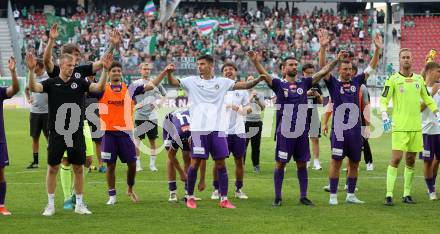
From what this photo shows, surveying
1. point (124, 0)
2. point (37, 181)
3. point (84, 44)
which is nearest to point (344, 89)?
point (37, 181)

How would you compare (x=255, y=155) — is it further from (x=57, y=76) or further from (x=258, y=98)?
(x=57, y=76)

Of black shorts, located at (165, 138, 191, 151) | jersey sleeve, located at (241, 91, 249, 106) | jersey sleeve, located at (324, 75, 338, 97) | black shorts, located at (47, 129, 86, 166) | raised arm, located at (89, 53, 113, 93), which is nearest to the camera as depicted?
raised arm, located at (89, 53, 113, 93)

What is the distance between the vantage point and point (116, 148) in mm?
12867

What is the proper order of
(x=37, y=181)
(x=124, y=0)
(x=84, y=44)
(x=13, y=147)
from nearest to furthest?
(x=37, y=181)
(x=13, y=147)
(x=84, y=44)
(x=124, y=0)

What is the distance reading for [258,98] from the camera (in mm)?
16609

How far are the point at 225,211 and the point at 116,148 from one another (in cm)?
214

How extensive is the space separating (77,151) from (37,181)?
14.9 ft

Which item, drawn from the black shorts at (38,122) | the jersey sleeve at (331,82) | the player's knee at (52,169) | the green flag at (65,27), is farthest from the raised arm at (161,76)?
the green flag at (65,27)

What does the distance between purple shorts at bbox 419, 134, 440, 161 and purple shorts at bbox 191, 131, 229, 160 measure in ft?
11.4

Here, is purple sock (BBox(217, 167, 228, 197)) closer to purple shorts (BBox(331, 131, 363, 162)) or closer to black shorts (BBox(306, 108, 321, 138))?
purple shorts (BBox(331, 131, 363, 162))

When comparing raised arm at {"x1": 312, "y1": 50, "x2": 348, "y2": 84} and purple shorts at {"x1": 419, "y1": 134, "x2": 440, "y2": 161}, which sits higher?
raised arm at {"x1": 312, "y1": 50, "x2": 348, "y2": 84}

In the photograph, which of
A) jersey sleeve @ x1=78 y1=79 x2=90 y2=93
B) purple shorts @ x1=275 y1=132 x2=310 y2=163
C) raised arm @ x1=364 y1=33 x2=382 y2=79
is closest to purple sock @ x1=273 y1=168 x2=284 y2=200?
purple shorts @ x1=275 y1=132 x2=310 y2=163

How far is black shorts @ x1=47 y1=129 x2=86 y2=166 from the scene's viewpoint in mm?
11547

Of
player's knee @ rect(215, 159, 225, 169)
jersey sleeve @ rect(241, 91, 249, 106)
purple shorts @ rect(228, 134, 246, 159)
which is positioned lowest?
player's knee @ rect(215, 159, 225, 169)
